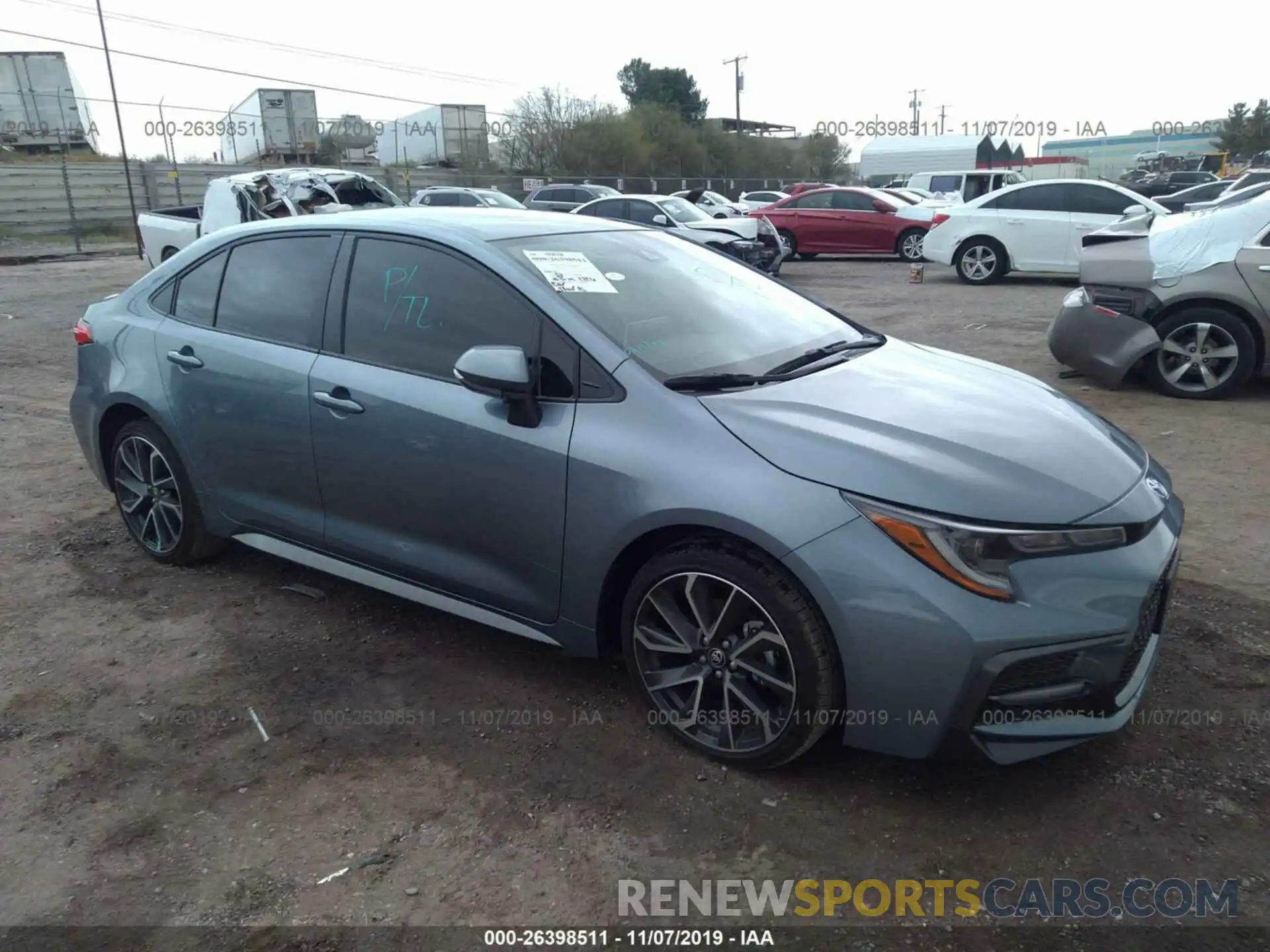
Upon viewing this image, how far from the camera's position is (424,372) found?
3.34m

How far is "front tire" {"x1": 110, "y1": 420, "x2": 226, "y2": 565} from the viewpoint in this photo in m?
4.24

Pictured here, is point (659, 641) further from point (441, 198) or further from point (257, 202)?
point (441, 198)

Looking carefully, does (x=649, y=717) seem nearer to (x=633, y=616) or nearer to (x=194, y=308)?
(x=633, y=616)

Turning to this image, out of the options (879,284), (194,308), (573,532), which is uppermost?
(194,308)

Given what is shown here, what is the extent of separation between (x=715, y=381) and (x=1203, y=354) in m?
Result: 5.73

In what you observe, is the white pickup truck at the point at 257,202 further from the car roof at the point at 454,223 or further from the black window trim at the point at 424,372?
the black window trim at the point at 424,372

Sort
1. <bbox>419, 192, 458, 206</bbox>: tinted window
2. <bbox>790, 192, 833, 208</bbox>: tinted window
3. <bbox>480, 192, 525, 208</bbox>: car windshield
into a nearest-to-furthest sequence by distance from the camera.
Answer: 1. <bbox>480, 192, 525, 208</bbox>: car windshield
2. <bbox>790, 192, 833, 208</bbox>: tinted window
3. <bbox>419, 192, 458, 206</bbox>: tinted window

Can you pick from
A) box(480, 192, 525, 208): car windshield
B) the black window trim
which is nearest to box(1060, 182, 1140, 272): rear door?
box(480, 192, 525, 208): car windshield

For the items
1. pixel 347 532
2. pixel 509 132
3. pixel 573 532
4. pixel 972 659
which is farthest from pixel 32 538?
pixel 509 132

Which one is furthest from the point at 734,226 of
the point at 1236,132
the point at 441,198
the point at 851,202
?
the point at 1236,132

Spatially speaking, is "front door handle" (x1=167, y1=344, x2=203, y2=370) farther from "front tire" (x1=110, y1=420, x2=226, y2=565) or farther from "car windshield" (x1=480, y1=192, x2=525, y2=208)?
"car windshield" (x1=480, y1=192, x2=525, y2=208)

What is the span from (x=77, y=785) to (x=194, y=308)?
2091 millimetres

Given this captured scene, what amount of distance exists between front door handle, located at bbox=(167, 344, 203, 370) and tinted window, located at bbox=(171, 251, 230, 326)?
13 cm

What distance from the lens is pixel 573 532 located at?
298 centimetres
